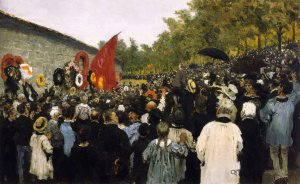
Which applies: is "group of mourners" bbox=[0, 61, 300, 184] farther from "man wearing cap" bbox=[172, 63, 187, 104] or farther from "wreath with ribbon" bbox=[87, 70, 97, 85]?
"wreath with ribbon" bbox=[87, 70, 97, 85]

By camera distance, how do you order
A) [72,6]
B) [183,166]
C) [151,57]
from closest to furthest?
[183,166] < [72,6] < [151,57]

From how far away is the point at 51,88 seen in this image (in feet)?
37.2

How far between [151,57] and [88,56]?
270cm

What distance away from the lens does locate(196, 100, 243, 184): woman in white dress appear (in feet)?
Answer: 18.7

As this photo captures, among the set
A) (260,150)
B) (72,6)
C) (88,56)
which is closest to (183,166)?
(260,150)

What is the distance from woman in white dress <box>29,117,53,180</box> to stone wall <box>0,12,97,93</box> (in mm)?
3332

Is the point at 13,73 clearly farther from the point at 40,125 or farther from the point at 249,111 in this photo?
the point at 249,111

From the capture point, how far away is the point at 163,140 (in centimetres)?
580

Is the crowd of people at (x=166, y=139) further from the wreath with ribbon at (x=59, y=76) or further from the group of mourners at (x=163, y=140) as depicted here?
the wreath with ribbon at (x=59, y=76)

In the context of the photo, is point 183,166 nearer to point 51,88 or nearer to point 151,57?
point 151,57

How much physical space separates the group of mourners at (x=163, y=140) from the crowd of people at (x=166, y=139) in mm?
13

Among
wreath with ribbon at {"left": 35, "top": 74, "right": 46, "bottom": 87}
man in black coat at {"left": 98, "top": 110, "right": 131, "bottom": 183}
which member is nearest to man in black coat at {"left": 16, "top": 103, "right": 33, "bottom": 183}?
man in black coat at {"left": 98, "top": 110, "right": 131, "bottom": 183}

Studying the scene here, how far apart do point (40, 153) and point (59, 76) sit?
4918 millimetres

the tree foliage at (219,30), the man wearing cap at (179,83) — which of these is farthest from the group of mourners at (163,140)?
the tree foliage at (219,30)
